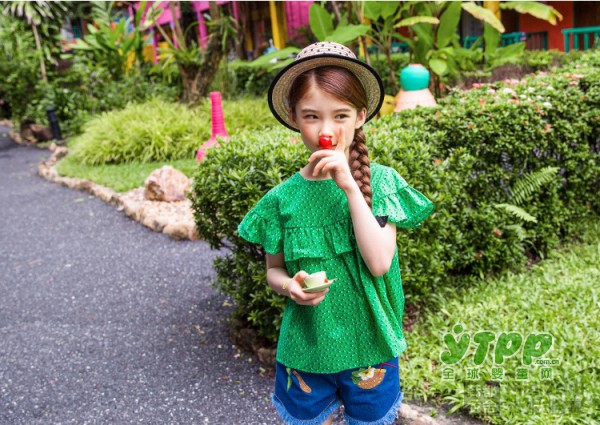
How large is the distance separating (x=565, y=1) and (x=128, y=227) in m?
8.14

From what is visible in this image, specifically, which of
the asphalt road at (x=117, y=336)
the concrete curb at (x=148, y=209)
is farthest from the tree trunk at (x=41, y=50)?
the asphalt road at (x=117, y=336)

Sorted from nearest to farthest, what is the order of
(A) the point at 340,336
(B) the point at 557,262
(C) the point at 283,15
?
(A) the point at 340,336, (B) the point at 557,262, (C) the point at 283,15

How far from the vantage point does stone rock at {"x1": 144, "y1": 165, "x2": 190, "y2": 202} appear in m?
6.80

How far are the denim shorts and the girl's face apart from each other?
72 centimetres

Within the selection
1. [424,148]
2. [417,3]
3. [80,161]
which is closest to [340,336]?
[424,148]

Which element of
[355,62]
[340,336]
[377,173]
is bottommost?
[340,336]

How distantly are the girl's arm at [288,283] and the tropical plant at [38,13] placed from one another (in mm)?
13074

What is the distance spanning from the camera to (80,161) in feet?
31.9

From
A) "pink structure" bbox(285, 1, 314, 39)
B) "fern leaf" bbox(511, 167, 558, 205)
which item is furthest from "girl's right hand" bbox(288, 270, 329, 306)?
"pink structure" bbox(285, 1, 314, 39)

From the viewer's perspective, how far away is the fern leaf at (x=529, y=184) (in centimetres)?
401

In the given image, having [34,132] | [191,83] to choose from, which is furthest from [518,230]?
[34,132]

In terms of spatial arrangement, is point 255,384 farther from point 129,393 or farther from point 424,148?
point 424,148

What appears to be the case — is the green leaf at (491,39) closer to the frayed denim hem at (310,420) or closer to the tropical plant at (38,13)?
the frayed denim hem at (310,420)

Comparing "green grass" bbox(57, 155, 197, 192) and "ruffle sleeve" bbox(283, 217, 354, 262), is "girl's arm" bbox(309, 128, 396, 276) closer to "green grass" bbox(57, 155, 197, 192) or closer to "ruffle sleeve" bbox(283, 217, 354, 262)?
"ruffle sleeve" bbox(283, 217, 354, 262)
